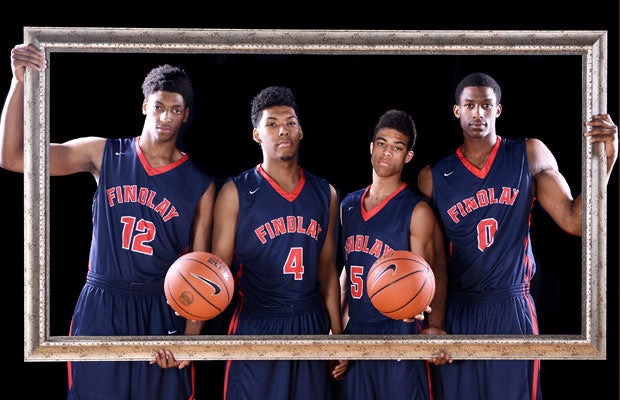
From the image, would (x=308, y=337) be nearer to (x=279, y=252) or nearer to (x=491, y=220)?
(x=279, y=252)

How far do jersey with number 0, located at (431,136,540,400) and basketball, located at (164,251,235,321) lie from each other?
1.02 metres

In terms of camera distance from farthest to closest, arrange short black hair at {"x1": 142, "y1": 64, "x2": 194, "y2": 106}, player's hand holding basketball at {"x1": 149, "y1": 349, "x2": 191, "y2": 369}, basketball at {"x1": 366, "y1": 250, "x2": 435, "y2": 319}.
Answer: short black hair at {"x1": 142, "y1": 64, "x2": 194, "y2": 106} → player's hand holding basketball at {"x1": 149, "y1": 349, "x2": 191, "y2": 369} → basketball at {"x1": 366, "y1": 250, "x2": 435, "y2": 319}

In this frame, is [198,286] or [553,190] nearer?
[198,286]

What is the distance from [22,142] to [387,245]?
5.50ft

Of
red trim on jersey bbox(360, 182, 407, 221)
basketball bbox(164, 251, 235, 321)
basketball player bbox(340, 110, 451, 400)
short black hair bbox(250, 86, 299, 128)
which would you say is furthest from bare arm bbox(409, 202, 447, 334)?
basketball bbox(164, 251, 235, 321)

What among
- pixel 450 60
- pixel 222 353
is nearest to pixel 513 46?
pixel 450 60

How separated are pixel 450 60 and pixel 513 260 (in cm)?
94

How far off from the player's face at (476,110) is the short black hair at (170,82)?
1.20 m

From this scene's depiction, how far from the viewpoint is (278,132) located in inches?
139

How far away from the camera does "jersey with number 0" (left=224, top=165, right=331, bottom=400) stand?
3.51 m

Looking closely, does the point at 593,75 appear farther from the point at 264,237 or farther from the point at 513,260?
the point at 264,237

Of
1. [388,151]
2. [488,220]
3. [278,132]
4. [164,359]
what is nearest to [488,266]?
[488,220]

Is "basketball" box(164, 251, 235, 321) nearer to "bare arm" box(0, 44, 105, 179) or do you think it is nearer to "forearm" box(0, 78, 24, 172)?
"bare arm" box(0, 44, 105, 179)

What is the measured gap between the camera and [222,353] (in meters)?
3.47
